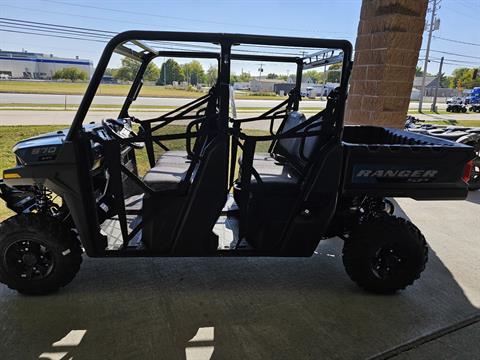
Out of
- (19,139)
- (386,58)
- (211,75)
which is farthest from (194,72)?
(19,139)

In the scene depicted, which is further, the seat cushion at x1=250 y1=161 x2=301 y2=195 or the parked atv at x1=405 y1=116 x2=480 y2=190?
the parked atv at x1=405 y1=116 x2=480 y2=190

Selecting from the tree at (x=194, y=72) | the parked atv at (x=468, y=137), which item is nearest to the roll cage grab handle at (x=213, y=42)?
the tree at (x=194, y=72)

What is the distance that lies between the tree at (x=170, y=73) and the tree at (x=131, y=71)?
70mm

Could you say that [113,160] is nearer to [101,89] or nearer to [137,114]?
[101,89]

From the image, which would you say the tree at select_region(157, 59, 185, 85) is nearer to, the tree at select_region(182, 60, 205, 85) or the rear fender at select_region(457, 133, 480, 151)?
the tree at select_region(182, 60, 205, 85)

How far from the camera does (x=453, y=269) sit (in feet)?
11.2

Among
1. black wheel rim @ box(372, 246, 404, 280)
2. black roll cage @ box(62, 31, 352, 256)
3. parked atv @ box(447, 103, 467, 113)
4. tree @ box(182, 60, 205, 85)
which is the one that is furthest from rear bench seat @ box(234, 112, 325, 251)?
parked atv @ box(447, 103, 467, 113)

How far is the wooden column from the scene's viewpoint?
479 centimetres

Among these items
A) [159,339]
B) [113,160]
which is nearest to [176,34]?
[113,160]

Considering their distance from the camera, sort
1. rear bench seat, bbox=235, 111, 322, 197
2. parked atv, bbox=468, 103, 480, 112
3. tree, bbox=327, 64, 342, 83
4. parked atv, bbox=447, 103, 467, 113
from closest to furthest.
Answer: tree, bbox=327, 64, 342, 83 → rear bench seat, bbox=235, 111, 322, 197 → parked atv, bbox=447, 103, 467, 113 → parked atv, bbox=468, 103, 480, 112

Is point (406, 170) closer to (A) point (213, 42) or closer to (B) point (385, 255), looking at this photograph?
A: (B) point (385, 255)

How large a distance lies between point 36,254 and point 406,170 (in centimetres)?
268

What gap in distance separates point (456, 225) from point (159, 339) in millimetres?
3893

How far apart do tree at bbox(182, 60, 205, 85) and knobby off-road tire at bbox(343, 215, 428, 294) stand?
1.83 metres
